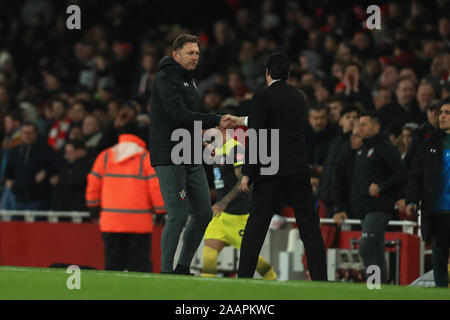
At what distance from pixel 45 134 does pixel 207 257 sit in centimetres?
738

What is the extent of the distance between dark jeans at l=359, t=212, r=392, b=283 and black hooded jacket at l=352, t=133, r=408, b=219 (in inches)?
3.5

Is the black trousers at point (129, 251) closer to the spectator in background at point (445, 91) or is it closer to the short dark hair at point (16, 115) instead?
the spectator in background at point (445, 91)

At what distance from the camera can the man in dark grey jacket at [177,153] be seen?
8.71 metres

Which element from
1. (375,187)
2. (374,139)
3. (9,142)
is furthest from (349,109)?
(9,142)

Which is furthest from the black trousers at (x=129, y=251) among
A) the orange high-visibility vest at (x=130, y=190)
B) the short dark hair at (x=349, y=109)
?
the short dark hair at (x=349, y=109)

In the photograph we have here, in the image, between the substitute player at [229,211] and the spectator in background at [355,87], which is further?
the spectator in background at [355,87]

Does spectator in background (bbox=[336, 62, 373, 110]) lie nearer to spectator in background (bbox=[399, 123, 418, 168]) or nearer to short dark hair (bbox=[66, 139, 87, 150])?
spectator in background (bbox=[399, 123, 418, 168])

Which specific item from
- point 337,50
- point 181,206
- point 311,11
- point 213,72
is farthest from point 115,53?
point 181,206

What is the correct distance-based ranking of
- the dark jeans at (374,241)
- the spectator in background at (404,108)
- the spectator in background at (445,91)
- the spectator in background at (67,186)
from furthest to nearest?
the spectator in background at (67,186)
the spectator in background at (404,108)
the spectator in background at (445,91)
the dark jeans at (374,241)

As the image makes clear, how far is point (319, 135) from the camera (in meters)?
13.5

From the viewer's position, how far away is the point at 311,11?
1838 cm

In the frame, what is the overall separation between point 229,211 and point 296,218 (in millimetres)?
2350

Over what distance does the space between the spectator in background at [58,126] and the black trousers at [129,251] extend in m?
4.99

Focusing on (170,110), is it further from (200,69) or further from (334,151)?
(200,69)
